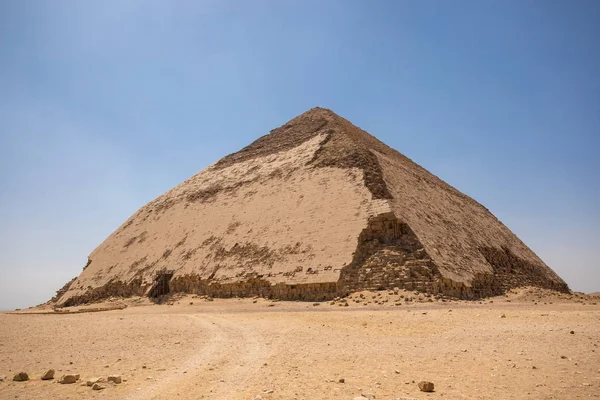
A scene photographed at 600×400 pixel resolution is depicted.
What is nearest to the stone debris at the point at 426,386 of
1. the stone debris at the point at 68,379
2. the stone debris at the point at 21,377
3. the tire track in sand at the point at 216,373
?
the tire track in sand at the point at 216,373

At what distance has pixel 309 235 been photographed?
718 inches

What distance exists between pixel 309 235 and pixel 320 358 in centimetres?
1255

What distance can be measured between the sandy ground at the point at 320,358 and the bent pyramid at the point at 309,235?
6.23 metres

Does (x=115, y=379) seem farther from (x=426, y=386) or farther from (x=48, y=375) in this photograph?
(x=426, y=386)

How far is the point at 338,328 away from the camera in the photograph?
872 centimetres

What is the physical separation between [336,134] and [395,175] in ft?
17.5

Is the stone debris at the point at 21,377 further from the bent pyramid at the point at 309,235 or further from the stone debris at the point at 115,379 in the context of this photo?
the bent pyramid at the point at 309,235

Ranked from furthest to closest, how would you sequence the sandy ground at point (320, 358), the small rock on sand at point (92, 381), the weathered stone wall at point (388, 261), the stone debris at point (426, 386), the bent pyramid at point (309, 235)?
1. the bent pyramid at point (309, 235)
2. the weathered stone wall at point (388, 261)
3. the small rock on sand at point (92, 381)
4. the sandy ground at point (320, 358)
5. the stone debris at point (426, 386)

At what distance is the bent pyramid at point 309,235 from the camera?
631 inches

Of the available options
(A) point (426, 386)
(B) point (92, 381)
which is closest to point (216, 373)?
(B) point (92, 381)

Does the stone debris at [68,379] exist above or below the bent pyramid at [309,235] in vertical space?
below

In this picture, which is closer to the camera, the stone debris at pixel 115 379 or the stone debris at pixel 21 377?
the stone debris at pixel 115 379

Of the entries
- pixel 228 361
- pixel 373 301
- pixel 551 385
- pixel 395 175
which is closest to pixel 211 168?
pixel 395 175

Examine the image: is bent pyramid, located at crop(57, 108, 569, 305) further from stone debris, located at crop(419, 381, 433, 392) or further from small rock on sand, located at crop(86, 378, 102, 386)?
small rock on sand, located at crop(86, 378, 102, 386)
